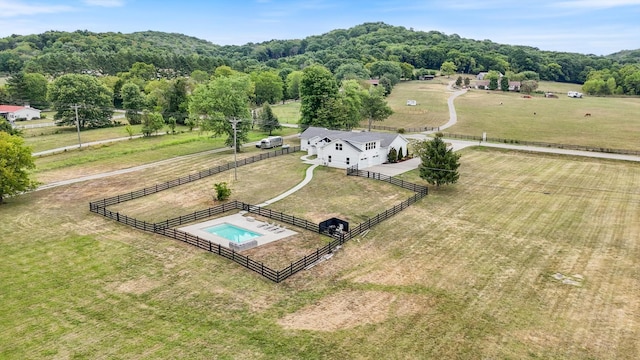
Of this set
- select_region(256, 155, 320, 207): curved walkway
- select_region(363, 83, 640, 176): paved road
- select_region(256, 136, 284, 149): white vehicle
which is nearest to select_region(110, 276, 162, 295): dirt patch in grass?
select_region(256, 155, 320, 207): curved walkway

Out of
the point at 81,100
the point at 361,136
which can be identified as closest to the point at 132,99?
the point at 81,100

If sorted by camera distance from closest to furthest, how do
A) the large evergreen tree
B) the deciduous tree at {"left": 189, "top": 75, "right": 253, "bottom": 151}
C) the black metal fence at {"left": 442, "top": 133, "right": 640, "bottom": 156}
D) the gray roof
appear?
the large evergreen tree
the gray roof
the deciduous tree at {"left": 189, "top": 75, "right": 253, "bottom": 151}
the black metal fence at {"left": 442, "top": 133, "right": 640, "bottom": 156}

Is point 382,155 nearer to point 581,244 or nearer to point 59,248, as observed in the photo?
point 581,244

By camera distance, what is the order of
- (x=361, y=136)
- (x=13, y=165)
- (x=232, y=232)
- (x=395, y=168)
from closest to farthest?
(x=232, y=232) → (x=13, y=165) → (x=395, y=168) → (x=361, y=136)

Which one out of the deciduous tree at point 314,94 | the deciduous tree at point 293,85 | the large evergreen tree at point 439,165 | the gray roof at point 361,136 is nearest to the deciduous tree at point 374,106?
the deciduous tree at point 314,94

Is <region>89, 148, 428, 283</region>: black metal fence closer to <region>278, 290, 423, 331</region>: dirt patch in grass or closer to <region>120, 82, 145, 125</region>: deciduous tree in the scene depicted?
<region>278, 290, 423, 331</region>: dirt patch in grass

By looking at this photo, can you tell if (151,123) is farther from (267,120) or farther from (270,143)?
(270,143)
